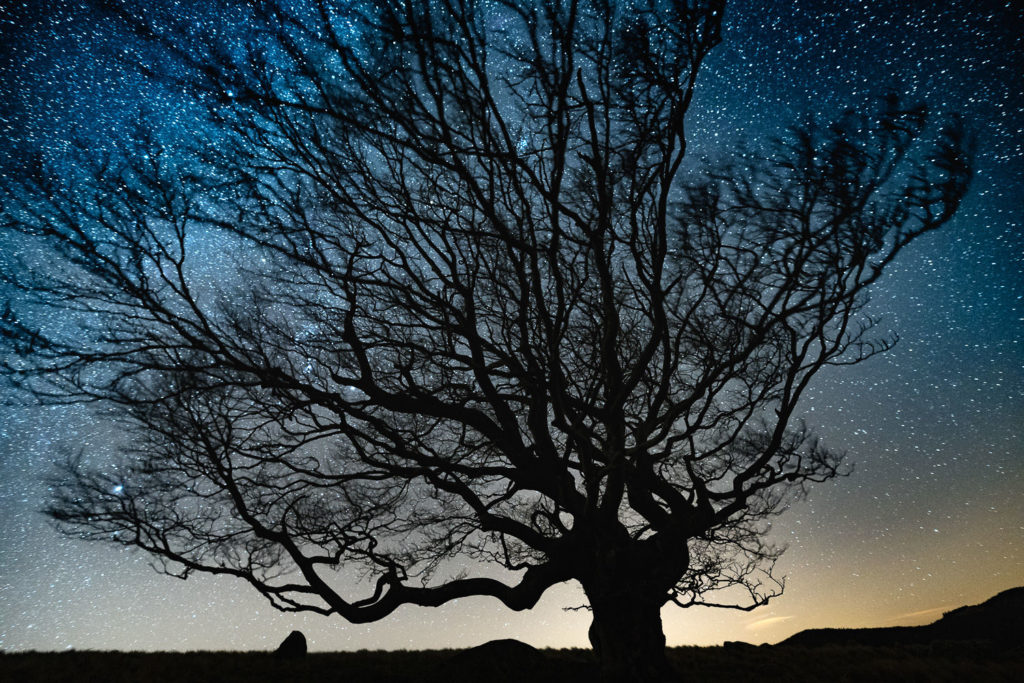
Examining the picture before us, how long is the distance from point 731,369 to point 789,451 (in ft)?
10.2

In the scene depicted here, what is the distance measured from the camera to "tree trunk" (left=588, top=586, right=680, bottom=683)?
7184 millimetres

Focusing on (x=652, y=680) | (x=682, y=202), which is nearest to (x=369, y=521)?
(x=652, y=680)

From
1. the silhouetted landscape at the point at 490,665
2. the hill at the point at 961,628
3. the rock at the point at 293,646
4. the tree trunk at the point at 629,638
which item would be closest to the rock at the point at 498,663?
the silhouetted landscape at the point at 490,665

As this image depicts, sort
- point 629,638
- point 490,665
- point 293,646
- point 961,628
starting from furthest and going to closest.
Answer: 1. point 961,628
2. point 293,646
3. point 490,665
4. point 629,638

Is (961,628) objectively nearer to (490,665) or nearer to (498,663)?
(498,663)

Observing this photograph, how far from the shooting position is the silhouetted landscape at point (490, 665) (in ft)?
26.0

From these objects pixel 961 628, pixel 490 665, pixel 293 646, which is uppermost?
pixel 293 646

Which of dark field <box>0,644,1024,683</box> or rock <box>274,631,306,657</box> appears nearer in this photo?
dark field <box>0,644,1024,683</box>

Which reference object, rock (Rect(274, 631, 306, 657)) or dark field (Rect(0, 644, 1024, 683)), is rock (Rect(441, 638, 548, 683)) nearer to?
dark field (Rect(0, 644, 1024, 683))

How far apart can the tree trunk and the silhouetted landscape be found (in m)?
1.09

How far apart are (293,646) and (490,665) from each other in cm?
452

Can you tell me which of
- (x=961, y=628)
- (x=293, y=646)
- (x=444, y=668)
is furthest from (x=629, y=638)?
(x=961, y=628)

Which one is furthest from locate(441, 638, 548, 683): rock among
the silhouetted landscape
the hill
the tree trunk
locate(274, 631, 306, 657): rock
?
the hill

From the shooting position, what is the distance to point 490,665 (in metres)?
8.66
